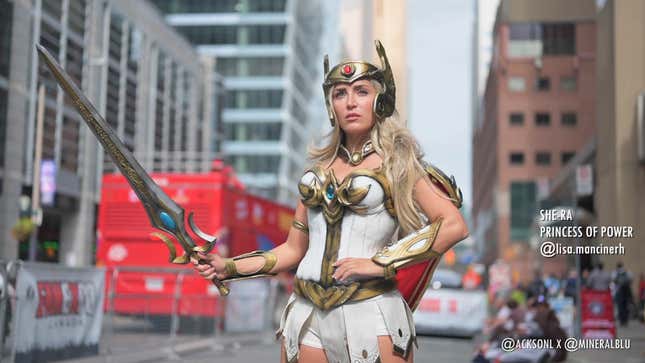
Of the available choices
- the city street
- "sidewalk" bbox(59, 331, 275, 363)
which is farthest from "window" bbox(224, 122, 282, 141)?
the city street

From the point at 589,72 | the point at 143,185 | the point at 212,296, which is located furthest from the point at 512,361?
the point at 589,72

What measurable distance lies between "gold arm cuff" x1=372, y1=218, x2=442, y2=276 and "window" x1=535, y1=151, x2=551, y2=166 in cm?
8188

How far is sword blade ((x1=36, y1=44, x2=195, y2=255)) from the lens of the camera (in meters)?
3.62

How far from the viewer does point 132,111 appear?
4694 centimetres

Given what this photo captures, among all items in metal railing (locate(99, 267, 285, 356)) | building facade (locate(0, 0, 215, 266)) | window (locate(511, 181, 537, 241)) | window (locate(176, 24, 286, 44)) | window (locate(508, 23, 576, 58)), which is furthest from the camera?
window (locate(176, 24, 286, 44))

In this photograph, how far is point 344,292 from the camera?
156 inches

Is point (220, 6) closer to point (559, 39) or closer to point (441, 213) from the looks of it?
point (559, 39)

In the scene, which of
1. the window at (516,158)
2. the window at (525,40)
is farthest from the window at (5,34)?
the window at (516,158)

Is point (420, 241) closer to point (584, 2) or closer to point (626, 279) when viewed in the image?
point (626, 279)

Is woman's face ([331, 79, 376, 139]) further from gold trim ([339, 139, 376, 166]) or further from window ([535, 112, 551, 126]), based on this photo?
window ([535, 112, 551, 126])

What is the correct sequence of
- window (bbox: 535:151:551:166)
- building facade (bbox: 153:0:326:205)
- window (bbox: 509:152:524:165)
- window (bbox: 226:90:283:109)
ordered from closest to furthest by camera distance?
window (bbox: 535:151:551:166), window (bbox: 509:152:524:165), building facade (bbox: 153:0:326:205), window (bbox: 226:90:283:109)

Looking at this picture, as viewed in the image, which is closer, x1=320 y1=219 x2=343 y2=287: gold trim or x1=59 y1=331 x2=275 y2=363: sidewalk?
x1=320 y1=219 x2=343 y2=287: gold trim

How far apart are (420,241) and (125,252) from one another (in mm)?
14409

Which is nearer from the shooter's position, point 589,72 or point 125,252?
point 125,252
